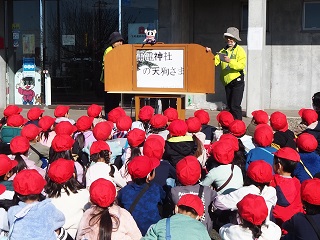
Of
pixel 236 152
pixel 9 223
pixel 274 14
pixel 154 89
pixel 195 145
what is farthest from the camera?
pixel 274 14

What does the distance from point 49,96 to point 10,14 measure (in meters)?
2.47

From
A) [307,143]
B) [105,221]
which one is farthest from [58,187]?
[307,143]

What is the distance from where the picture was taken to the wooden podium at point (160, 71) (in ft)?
32.1

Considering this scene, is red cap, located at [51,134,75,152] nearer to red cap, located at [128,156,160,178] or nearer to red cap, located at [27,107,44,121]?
red cap, located at [128,156,160,178]

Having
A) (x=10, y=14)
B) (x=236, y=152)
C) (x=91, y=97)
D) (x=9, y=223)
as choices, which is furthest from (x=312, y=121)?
(x=10, y=14)

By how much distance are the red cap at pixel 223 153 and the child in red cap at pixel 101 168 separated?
3.06ft

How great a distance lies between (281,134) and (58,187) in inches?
125

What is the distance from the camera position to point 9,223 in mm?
4441

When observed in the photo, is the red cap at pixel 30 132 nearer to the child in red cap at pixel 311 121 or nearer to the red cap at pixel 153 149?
the red cap at pixel 153 149

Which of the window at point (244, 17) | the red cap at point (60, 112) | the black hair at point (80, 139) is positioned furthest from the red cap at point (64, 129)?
the window at point (244, 17)

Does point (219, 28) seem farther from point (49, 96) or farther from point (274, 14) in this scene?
point (49, 96)

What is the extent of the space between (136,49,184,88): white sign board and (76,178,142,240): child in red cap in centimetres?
564

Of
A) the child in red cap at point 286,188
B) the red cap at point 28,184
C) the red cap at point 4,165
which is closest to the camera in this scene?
the red cap at point 28,184

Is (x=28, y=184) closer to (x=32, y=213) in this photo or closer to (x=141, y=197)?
(x=32, y=213)
